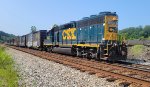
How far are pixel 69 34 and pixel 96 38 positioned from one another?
5972 mm

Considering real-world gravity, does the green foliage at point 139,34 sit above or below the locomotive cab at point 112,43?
above

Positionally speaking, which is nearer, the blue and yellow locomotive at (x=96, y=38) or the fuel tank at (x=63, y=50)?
the blue and yellow locomotive at (x=96, y=38)

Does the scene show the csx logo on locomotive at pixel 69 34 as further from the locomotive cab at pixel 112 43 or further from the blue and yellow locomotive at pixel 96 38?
the locomotive cab at pixel 112 43

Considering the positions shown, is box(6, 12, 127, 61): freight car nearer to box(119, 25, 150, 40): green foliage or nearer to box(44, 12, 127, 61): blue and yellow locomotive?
box(44, 12, 127, 61): blue and yellow locomotive

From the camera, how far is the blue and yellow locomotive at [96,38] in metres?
18.9

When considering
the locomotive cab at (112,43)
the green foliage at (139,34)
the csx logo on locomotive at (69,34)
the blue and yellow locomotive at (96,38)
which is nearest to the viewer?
the locomotive cab at (112,43)

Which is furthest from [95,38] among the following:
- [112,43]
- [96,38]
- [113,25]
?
[112,43]

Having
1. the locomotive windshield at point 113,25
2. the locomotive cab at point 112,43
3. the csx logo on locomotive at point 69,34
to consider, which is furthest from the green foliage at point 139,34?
the locomotive cab at point 112,43

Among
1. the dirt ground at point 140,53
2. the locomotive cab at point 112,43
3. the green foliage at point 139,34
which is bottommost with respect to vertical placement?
the dirt ground at point 140,53

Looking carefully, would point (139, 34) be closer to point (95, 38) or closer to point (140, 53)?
point (140, 53)

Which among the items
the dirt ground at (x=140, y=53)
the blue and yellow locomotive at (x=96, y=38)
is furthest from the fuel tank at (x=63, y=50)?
the dirt ground at (x=140, y=53)

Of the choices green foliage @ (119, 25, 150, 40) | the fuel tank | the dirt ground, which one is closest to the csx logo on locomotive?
the fuel tank

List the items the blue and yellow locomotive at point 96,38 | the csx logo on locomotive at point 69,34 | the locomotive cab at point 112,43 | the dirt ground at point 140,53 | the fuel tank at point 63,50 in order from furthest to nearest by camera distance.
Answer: the dirt ground at point 140,53 → the fuel tank at point 63,50 → the csx logo on locomotive at point 69,34 → the blue and yellow locomotive at point 96,38 → the locomotive cab at point 112,43

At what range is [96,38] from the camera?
20.7 m
